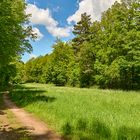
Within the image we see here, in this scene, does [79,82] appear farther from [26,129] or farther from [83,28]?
[26,129]

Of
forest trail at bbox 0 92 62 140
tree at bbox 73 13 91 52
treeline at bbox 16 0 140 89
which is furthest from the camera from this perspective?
tree at bbox 73 13 91 52

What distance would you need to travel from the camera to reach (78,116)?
1730cm

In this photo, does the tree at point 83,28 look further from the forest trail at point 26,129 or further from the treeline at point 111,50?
the forest trail at point 26,129

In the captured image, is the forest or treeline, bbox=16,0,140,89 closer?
the forest

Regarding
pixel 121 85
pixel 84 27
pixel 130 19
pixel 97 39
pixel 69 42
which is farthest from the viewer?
pixel 69 42

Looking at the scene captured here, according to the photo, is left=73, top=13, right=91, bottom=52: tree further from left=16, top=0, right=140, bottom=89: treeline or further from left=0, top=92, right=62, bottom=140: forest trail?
left=0, top=92, right=62, bottom=140: forest trail

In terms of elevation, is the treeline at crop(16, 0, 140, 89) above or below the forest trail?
above

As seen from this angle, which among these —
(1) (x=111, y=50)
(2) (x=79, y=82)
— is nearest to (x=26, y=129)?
(1) (x=111, y=50)

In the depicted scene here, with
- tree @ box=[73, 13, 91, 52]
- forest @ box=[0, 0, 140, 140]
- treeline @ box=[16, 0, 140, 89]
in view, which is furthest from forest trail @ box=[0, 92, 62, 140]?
tree @ box=[73, 13, 91, 52]

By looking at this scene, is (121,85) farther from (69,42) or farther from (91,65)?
(69,42)

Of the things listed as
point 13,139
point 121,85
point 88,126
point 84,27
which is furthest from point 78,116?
point 84,27

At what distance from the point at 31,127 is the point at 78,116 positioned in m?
2.36

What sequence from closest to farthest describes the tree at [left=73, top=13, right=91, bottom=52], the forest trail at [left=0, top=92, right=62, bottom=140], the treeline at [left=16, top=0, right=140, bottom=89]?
the forest trail at [left=0, top=92, right=62, bottom=140], the treeline at [left=16, top=0, right=140, bottom=89], the tree at [left=73, top=13, right=91, bottom=52]

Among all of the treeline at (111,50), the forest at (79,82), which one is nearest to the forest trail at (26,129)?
the forest at (79,82)
